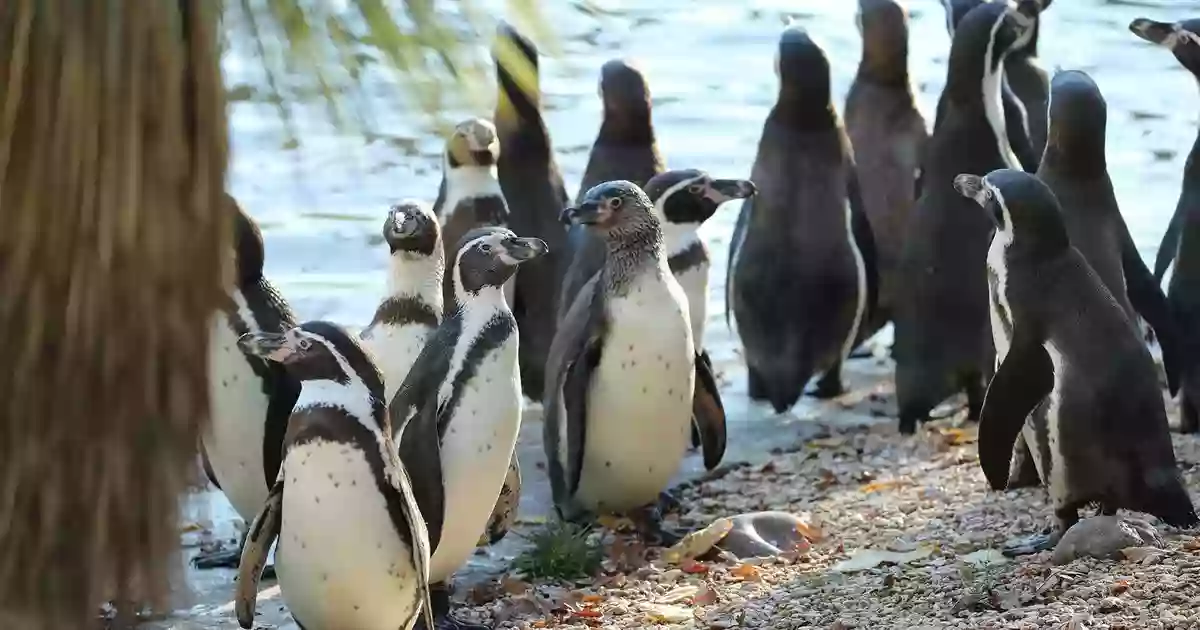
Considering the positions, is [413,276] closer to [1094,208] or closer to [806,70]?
[1094,208]

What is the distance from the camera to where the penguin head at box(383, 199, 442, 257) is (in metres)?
4.61

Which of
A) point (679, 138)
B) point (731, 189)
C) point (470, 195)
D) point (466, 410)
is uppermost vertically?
point (731, 189)

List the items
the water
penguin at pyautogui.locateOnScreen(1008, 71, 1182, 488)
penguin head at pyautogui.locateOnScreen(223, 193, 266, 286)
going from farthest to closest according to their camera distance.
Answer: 1. penguin at pyautogui.locateOnScreen(1008, 71, 1182, 488)
2. penguin head at pyautogui.locateOnScreen(223, 193, 266, 286)
3. the water

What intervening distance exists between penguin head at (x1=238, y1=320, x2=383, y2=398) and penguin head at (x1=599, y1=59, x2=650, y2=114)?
299 centimetres

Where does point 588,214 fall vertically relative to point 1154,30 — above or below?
below

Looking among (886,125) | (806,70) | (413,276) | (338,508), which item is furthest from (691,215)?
→ (338,508)

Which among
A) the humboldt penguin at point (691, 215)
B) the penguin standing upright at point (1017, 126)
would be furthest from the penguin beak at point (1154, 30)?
the humboldt penguin at point (691, 215)

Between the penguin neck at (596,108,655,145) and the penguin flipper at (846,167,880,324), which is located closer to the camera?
the penguin flipper at (846,167,880,324)

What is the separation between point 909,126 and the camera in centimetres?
708

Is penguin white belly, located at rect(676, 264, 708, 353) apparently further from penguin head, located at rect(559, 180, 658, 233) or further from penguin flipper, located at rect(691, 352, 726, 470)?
penguin head, located at rect(559, 180, 658, 233)

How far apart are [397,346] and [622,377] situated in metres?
0.64

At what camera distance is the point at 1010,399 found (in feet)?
13.5

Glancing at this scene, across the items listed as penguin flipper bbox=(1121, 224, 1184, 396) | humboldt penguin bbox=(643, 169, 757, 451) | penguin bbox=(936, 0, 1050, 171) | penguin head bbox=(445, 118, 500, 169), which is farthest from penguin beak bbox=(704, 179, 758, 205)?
penguin flipper bbox=(1121, 224, 1184, 396)

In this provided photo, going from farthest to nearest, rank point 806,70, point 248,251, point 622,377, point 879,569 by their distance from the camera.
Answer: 1. point 806,70
2. point 622,377
3. point 248,251
4. point 879,569
